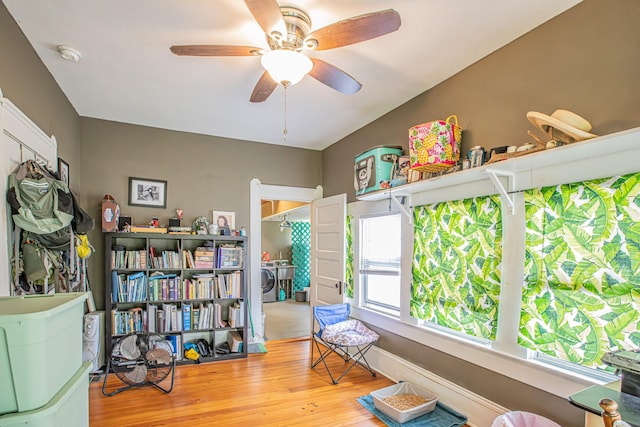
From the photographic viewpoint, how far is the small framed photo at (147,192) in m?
3.90

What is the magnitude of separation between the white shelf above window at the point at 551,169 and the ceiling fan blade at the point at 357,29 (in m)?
1.03

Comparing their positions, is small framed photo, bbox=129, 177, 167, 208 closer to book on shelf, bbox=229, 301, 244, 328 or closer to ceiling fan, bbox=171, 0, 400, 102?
book on shelf, bbox=229, 301, 244, 328

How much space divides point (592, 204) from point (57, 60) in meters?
3.66

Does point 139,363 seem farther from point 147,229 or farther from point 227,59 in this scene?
point 227,59

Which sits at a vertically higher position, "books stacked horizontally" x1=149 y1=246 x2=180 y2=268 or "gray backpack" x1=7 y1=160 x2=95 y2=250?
"gray backpack" x1=7 y1=160 x2=95 y2=250

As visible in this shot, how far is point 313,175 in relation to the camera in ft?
16.0

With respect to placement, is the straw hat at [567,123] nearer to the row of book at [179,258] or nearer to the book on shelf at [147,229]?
the row of book at [179,258]

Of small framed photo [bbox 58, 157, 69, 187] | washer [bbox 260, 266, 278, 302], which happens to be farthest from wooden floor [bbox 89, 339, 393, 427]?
washer [bbox 260, 266, 278, 302]

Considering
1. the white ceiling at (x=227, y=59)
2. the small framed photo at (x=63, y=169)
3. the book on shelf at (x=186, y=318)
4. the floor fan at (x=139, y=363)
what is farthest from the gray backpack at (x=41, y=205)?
the book on shelf at (x=186, y=318)

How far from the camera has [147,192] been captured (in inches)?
156

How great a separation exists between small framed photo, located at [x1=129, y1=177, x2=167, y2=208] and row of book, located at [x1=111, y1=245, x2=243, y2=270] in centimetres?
54

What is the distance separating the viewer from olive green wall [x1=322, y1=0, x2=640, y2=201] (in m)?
1.72

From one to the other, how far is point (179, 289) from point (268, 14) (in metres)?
3.14

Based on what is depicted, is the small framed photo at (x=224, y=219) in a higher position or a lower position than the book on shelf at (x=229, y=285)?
higher
